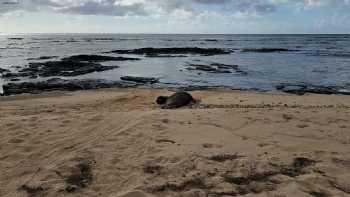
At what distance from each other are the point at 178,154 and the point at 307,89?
41.8 ft

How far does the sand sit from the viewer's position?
489cm

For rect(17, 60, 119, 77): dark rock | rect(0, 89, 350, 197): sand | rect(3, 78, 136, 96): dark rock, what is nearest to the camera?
rect(0, 89, 350, 197): sand

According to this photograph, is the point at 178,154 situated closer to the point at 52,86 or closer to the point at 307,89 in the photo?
the point at 307,89

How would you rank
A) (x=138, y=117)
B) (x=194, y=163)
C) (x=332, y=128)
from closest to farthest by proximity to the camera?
(x=194, y=163) < (x=332, y=128) < (x=138, y=117)

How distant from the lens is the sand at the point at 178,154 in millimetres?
4887

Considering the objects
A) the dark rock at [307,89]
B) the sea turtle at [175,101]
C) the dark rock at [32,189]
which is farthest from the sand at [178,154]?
the dark rock at [307,89]

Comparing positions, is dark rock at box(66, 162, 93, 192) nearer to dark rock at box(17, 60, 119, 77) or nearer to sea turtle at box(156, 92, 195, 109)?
sea turtle at box(156, 92, 195, 109)

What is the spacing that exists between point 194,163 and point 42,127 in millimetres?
3819

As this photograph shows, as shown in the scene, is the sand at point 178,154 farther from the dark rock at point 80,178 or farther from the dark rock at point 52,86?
the dark rock at point 52,86

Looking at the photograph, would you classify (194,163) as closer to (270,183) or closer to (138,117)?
(270,183)

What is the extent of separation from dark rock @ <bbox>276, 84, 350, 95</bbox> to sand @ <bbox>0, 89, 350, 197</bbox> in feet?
24.4

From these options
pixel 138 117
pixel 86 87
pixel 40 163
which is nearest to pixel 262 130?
pixel 138 117

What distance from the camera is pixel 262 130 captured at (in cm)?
745

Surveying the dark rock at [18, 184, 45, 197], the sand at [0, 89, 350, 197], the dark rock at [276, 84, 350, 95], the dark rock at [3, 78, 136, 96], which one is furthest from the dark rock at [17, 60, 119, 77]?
the dark rock at [18, 184, 45, 197]
